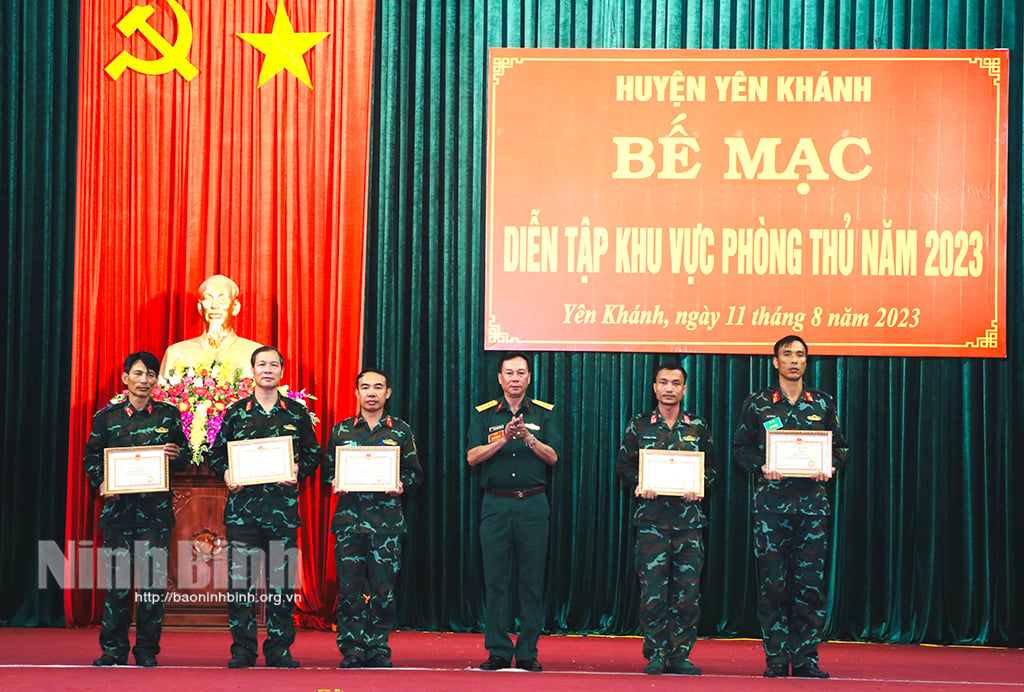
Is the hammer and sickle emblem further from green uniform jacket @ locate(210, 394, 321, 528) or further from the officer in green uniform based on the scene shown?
the officer in green uniform

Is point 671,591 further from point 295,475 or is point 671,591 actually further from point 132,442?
point 132,442

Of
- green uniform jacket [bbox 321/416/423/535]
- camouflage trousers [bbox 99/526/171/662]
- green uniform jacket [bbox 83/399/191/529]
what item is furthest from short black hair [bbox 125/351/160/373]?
green uniform jacket [bbox 321/416/423/535]

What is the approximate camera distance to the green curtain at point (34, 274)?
677 cm

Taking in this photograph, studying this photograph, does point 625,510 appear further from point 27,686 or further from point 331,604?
point 27,686

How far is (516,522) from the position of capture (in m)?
5.12

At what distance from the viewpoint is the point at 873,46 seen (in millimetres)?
6605

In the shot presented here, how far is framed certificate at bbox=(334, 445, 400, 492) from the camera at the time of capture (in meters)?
5.05

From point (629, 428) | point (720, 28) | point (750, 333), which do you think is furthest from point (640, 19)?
point (629, 428)

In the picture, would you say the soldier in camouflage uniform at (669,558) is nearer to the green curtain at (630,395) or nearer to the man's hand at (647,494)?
the man's hand at (647,494)

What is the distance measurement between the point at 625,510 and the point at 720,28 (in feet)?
8.96

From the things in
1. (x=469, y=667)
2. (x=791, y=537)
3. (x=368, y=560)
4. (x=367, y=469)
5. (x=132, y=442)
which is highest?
(x=132, y=442)

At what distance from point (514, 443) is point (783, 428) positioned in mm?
1147

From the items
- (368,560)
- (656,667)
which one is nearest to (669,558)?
(656,667)

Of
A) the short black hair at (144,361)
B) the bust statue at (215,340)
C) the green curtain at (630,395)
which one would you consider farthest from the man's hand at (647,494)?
the bust statue at (215,340)
